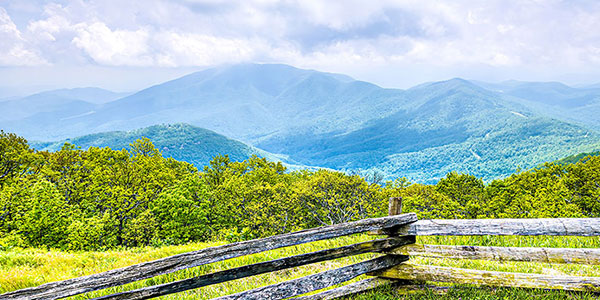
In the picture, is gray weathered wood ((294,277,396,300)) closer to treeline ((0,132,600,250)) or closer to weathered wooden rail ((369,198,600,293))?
weathered wooden rail ((369,198,600,293))

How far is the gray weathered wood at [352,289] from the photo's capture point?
16.2ft

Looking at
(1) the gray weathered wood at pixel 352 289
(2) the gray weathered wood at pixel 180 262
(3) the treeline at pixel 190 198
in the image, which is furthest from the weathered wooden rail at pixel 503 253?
(3) the treeline at pixel 190 198

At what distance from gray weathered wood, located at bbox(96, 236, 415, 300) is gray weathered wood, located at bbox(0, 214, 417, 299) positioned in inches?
6.5

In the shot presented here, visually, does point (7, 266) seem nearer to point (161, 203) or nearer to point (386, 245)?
point (386, 245)

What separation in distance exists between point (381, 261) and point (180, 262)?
118 inches

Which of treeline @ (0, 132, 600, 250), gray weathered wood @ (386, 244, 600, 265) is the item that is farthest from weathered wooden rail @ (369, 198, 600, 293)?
treeline @ (0, 132, 600, 250)

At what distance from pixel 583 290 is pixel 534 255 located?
63cm

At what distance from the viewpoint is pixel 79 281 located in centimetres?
356

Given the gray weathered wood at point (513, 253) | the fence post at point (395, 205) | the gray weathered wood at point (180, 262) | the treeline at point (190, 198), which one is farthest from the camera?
the treeline at point (190, 198)

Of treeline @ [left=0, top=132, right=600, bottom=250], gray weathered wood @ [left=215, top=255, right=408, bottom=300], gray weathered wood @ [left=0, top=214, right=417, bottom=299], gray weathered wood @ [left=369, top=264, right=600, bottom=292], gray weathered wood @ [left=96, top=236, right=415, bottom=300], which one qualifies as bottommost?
treeline @ [left=0, top=132, right=600, bottom=250]

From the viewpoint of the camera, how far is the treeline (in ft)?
77.5

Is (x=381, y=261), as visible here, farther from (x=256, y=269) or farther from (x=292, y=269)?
(x=292, y=269)

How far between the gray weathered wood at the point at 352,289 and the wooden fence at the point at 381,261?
1cm

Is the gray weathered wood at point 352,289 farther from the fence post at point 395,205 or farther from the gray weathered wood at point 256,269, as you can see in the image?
the fence post at point 395,205
